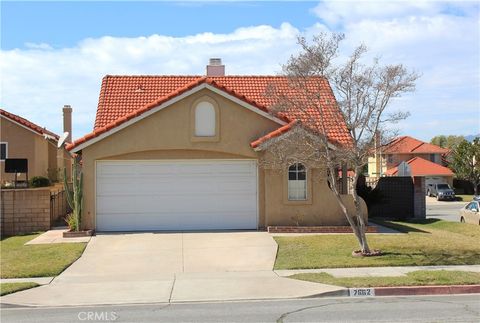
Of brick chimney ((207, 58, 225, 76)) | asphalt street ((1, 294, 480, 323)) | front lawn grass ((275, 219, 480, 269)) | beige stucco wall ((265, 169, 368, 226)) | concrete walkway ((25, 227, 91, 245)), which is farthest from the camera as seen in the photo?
brick chimney ((207, 58, 225, 76))

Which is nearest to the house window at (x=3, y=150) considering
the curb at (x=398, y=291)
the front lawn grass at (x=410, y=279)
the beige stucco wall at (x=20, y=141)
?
the beige stucco wall at (x=20, y=141)

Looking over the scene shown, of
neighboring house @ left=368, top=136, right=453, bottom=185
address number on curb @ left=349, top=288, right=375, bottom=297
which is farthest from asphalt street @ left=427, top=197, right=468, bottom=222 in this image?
address number on curb @ left=349, top=288, right=375, bottom=297

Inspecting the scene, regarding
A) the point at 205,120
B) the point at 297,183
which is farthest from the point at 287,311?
the point at 205,120

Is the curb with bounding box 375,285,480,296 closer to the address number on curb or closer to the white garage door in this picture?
the address number on curb

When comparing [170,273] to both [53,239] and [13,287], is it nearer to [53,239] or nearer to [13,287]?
[13,287]

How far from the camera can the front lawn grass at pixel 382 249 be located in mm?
14250

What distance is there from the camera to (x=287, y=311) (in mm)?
9938

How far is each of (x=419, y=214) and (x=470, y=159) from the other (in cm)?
3328

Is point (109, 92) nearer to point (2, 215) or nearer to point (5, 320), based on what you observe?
point (2, 215)

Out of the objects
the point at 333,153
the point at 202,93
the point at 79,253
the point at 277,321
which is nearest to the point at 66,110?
the point at 202,93

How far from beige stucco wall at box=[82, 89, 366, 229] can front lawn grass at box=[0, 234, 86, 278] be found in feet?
8.40

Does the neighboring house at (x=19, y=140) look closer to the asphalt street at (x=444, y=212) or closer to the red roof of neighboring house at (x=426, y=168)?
the asphalt street at (x=444, y=212)

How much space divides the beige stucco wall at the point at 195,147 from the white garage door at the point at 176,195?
30 centimetres

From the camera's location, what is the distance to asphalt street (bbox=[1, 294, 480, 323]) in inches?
368
